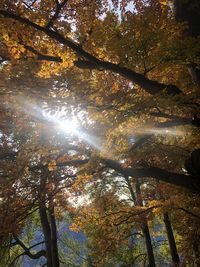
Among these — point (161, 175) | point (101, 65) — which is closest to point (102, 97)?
point (101, 65)

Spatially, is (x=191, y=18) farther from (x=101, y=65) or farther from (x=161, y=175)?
(x=161, y=175)

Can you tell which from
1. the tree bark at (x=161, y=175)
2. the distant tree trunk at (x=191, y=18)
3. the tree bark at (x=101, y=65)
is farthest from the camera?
the tree bark at (x=161, y=175)

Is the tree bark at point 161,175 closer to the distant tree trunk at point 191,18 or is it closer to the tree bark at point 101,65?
the distant tree trunk at point 191,18

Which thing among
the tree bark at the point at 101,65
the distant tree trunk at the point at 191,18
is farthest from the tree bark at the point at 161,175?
the tree bark at the point at 101,65

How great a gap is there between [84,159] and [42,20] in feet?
14.4

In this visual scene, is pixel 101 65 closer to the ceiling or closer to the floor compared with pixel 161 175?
closer to the ceiling

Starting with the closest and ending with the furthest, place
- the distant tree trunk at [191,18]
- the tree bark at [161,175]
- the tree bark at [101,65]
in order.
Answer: the tree bark at [101,65] → the distant tree trunk at [191,18] → the tree bark at [161,175]

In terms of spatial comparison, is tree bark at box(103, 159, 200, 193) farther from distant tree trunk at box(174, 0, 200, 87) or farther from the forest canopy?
distant tree trunk at box(174, 0, 200, 87)

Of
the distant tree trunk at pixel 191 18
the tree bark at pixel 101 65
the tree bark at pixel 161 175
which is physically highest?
the distant tree trunk at pixel 191 18

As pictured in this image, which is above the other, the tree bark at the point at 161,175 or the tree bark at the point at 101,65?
the tree bark at the point at 101,65

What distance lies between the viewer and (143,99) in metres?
6.05

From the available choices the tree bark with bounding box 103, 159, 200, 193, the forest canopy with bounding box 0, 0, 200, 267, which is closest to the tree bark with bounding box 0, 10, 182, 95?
the forest canopy with bounding box 0, 0, 200, 267

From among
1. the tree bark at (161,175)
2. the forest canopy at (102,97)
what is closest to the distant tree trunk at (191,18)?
the forest canopy at (102,97)

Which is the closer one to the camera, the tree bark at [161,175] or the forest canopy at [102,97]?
the forest canopy at [102,97]
